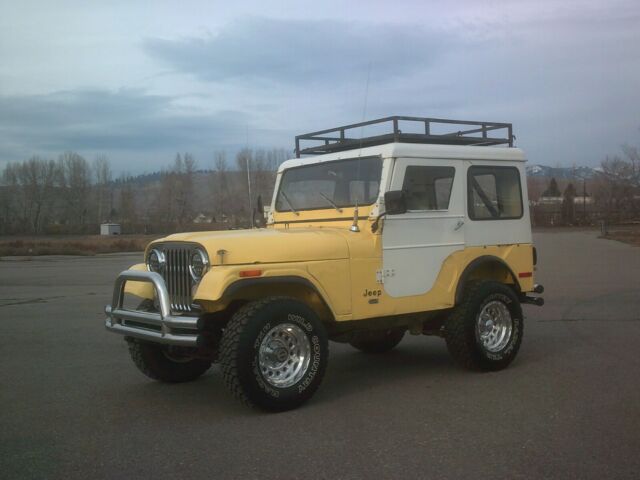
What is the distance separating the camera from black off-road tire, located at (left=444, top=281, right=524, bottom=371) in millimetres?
7000

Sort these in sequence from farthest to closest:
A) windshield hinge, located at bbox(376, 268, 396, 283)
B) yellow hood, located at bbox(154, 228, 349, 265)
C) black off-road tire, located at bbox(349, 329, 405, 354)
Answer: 1. black off-road tire, located at bbox(349, 329, 405, 354)
2. windshield hinge, located at bbox(376, 268, 396, 283)
3. yellow hood, located at bbox(154, 228, 349, 265)

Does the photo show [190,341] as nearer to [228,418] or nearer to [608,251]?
[228,418]

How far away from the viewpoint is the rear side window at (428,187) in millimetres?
6855

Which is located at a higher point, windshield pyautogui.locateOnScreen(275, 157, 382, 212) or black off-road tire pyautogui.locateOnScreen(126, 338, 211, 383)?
windshield pyautogui.locateOnScreen(275, 157, 382, 212)

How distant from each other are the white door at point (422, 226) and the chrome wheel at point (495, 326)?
2.56ft

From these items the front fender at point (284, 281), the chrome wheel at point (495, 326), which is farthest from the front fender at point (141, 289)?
the chrome wheel at point (495, 326)

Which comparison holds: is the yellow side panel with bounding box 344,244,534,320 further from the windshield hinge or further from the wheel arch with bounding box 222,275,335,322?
the wheel arch with bounding box 222,275,335,322

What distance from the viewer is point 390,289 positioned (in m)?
6.57

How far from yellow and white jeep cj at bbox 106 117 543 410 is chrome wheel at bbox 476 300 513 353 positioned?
2cm

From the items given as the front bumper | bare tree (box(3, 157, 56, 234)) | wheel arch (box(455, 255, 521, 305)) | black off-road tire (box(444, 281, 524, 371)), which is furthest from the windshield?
bare tree (box(3, 157, 56, 234))

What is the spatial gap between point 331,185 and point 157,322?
258cm

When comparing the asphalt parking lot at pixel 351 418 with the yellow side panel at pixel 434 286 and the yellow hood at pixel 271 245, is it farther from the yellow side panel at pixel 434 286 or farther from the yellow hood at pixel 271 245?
the yellow hood at pixel 271 245

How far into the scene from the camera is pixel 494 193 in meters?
7.67

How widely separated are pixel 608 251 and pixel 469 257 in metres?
23.5
